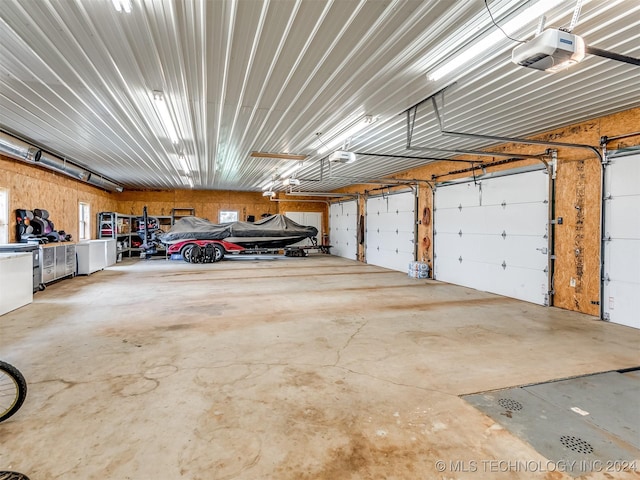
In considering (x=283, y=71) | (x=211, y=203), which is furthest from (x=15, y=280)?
(x=211, y=203)

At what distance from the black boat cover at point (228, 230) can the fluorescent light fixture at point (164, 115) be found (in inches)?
225

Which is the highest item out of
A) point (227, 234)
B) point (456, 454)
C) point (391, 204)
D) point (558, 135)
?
point (558, 135)

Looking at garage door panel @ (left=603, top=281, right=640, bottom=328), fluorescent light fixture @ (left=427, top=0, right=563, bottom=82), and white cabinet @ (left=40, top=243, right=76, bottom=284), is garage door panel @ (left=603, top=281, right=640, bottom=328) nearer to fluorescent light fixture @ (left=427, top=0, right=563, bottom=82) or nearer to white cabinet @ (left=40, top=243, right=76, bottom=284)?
fluorescent light fixture @ (left=427, top=0, right=563, bottom=82)

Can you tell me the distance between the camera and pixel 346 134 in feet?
18.9

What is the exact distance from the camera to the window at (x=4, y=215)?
6.64 metres

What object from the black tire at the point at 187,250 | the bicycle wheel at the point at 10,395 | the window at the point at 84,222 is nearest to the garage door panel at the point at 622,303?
the bicycle wheel at the point at 10,395

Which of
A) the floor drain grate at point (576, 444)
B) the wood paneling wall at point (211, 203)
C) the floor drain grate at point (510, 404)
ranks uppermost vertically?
the wood paneling wall at point (211, 203)

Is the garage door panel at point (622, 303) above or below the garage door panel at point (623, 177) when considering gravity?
below

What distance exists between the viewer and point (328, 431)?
2109 mm

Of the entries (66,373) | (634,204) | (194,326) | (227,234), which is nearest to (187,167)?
(227,234)

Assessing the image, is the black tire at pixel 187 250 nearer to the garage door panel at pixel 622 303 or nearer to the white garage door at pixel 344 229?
the white garage door at pixel 344 229

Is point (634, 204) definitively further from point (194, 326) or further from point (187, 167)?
point (187, 167)

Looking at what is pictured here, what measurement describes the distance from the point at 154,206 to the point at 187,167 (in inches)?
249

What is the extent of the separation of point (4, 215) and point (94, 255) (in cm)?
273
